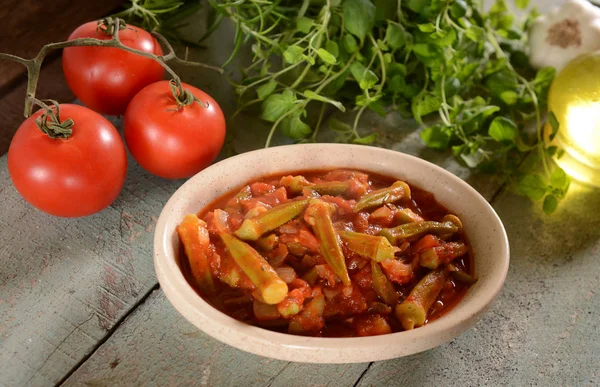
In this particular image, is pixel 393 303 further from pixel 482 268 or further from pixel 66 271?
pixel 66 271

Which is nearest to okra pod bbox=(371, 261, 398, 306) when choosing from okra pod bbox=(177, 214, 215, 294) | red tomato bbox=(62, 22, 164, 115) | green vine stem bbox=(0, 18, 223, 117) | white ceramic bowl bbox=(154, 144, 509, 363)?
white ceramic bowl bbox=(154, 144, 509, 363)

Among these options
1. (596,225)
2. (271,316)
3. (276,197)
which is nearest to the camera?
(271,316)

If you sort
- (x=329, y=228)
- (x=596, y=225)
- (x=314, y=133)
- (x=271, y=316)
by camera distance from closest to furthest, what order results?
(x=271, y=316), (x=329, y=228), (x=596, y=225), (x=314, y=133)

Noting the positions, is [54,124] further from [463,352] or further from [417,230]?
[463,352]

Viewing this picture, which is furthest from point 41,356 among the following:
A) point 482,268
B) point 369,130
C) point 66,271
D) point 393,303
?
point 369,130

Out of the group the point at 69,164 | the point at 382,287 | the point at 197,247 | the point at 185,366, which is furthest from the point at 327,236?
the point at 69,164

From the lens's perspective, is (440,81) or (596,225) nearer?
(596,225)

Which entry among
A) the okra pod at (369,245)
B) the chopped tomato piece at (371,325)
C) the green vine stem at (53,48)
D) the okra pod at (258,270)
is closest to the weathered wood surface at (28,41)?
the green vine stem at (53,48)

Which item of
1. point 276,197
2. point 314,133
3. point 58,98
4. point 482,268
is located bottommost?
point 58,98
